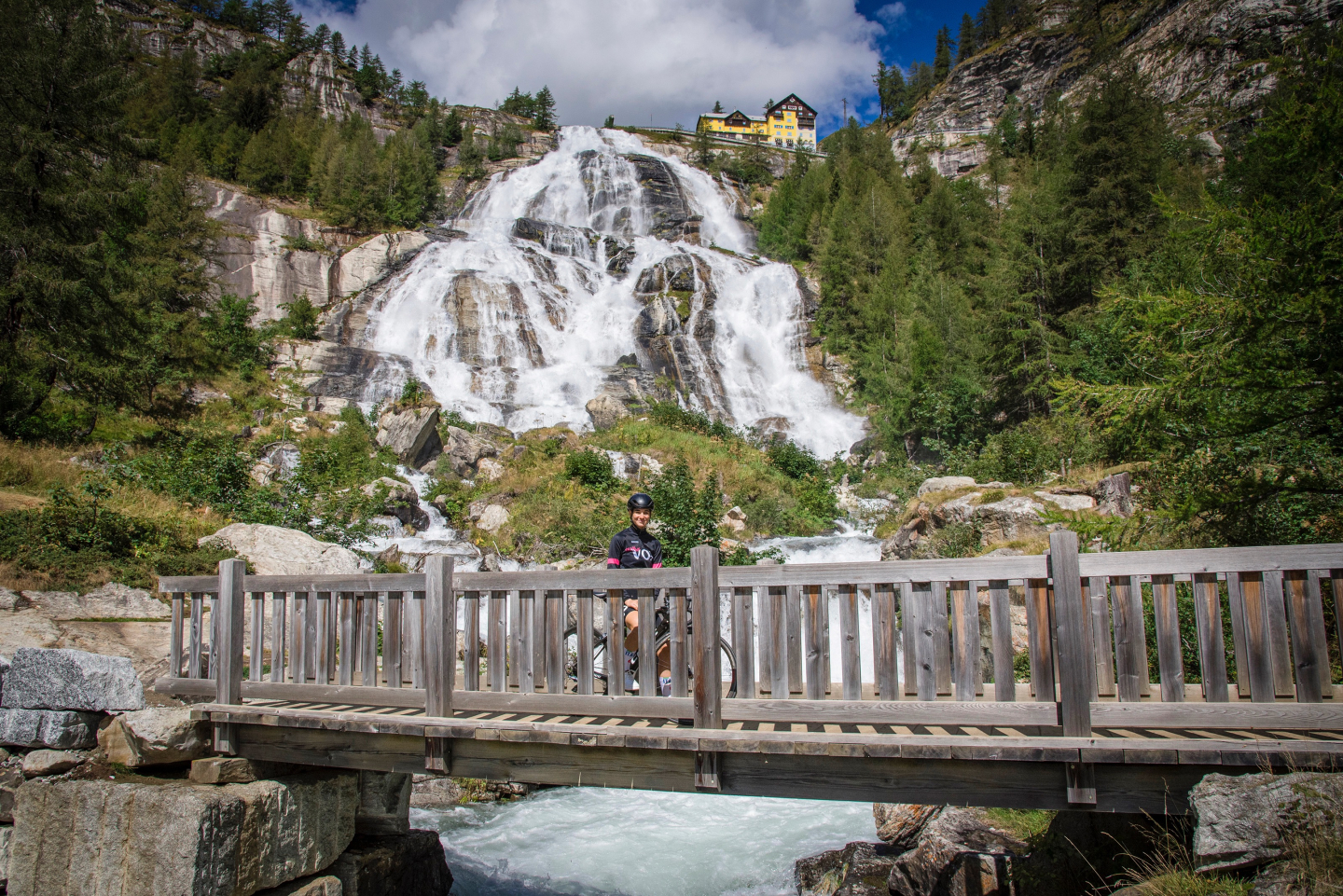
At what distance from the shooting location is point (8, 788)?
5.84 m

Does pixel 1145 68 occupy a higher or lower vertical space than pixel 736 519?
higher

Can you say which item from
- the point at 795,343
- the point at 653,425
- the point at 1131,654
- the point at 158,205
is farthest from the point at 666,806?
the point at 158,205

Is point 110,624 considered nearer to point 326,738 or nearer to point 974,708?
point 326,738

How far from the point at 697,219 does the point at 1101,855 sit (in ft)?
162

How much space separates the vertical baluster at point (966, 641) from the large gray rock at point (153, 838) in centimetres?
529

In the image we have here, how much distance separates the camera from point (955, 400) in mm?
26469

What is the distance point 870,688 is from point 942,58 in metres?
112

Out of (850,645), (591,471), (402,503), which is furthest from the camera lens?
(591,471)

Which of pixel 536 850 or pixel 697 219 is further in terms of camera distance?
pixel 697 219

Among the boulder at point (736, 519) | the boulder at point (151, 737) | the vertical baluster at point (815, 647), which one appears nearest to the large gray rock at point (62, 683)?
the boulder at point (151, 737)

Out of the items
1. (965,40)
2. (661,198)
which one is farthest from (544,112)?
(965,40)

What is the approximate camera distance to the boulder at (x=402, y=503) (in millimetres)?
18891

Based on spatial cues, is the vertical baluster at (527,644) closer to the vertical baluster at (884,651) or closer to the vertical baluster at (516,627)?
the vertical baluster at (516,627)

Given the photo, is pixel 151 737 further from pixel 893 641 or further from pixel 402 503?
pixel 402 503
